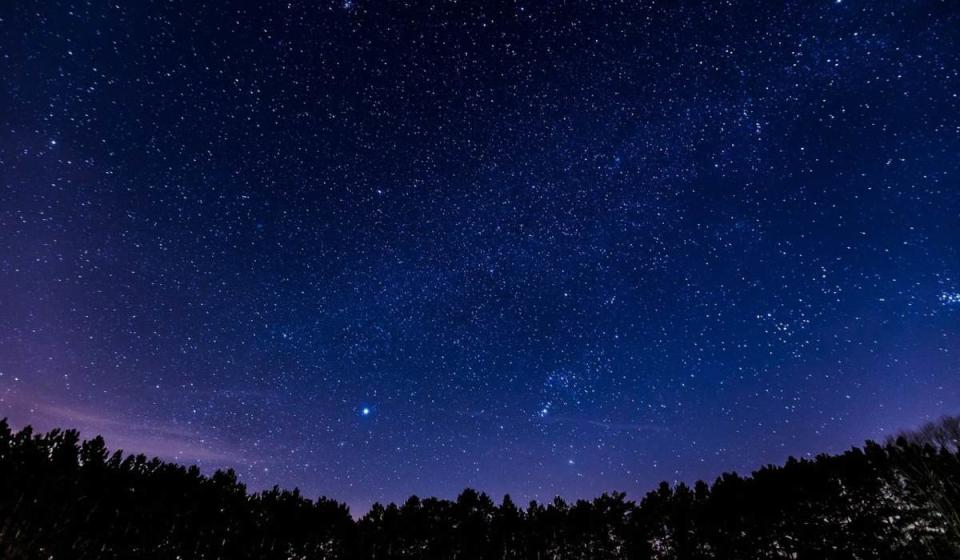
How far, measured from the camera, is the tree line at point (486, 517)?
22.0 m

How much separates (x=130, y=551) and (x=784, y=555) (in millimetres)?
32093

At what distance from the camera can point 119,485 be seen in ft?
78.6

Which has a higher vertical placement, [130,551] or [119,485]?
[119,485]

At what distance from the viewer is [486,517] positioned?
3338cm

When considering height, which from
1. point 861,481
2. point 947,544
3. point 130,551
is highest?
point 861,481

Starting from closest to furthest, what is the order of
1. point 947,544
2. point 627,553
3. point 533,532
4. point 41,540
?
point 41,540 → point 947,544 → point 627,553 → point 533,532

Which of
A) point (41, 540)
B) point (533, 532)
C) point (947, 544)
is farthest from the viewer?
point (533, 532)

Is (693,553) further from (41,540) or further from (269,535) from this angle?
(41,540)

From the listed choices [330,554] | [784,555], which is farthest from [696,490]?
[330,554]

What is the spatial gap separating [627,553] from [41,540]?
2907 cm

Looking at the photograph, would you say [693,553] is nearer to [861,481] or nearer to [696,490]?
[696,490]

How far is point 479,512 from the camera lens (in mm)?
33594

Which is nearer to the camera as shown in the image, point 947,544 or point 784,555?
point 947,544

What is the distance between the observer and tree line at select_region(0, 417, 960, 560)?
21969mm
